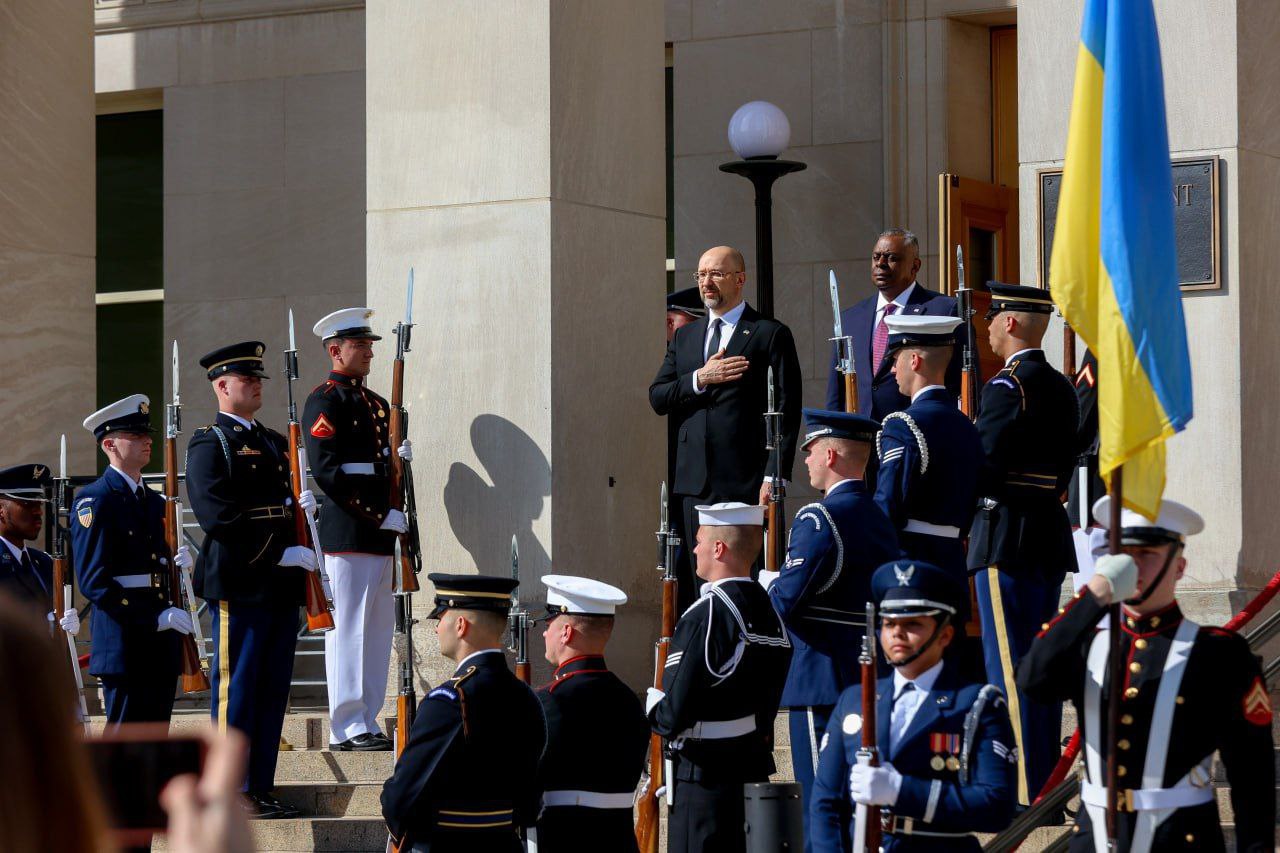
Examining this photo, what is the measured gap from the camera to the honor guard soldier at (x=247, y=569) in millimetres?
9219

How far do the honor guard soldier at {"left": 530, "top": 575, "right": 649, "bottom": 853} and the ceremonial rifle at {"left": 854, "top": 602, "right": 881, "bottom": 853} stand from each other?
1.58m

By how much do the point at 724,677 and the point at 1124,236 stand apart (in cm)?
232

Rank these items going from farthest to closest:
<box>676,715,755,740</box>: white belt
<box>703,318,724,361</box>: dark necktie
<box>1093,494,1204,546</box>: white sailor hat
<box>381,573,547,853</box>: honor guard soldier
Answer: <box>703,318,724,361</box>: dark necktie, <box>676,715,755,740</box>: white belt, <box>381,573,547,853</box>: honor guard soldier, <box>1093,494,1204,546</box>: white sailor hat

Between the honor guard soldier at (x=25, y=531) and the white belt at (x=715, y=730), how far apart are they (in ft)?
12.1

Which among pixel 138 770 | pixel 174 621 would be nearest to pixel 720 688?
pixel 174 621

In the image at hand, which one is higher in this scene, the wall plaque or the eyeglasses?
the wall plaque

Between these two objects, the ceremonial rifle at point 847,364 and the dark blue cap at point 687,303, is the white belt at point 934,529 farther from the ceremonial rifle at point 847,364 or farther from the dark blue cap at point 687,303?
the dark blue cap at point 687,303

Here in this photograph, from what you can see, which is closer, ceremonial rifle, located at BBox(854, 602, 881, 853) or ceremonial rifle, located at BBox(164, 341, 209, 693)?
ceremonial rifle, located at BBox(854, 602, 881, 853)

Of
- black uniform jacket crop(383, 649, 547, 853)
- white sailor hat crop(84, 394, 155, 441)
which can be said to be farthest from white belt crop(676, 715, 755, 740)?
white sailor hat crop(84, 394, 155, 441)

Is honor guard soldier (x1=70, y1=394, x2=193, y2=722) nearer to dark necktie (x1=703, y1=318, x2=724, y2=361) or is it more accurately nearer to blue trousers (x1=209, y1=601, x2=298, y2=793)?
blue trousers (x1=209, y1=601, x2=298, y2=793)

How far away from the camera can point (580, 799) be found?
22.6 feet

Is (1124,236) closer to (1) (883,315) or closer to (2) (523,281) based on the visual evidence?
(1) (883,315)

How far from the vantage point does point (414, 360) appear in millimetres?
10383

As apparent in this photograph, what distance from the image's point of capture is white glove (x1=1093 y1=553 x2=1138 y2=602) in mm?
4805
